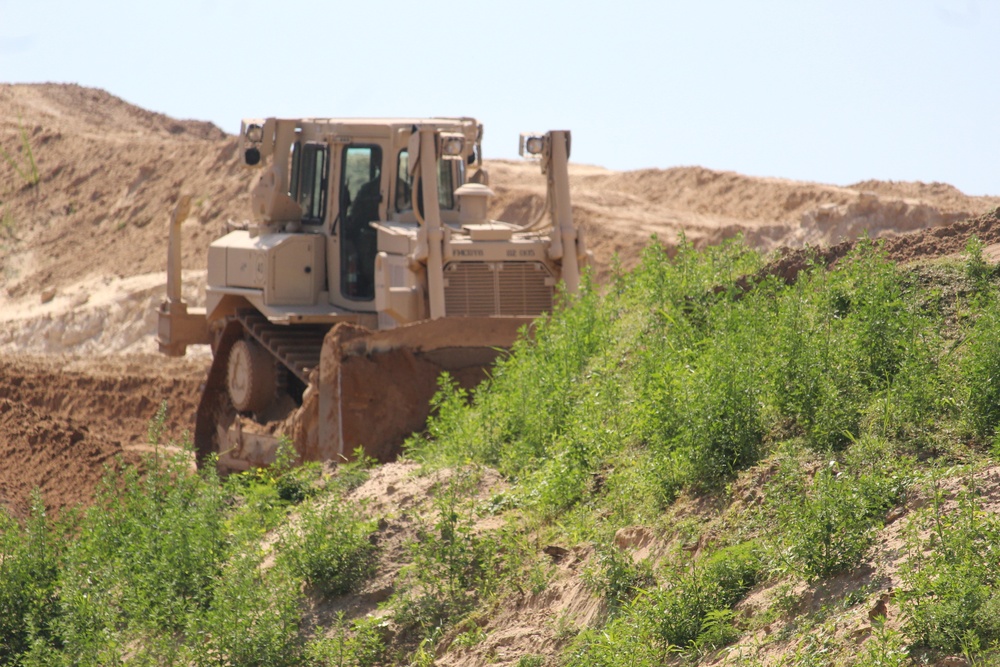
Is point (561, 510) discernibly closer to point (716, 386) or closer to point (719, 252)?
point (716, 386)

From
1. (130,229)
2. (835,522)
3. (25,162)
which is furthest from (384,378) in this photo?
(25,162)

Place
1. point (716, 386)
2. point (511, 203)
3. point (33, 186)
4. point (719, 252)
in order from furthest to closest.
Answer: point (33, 186)
point (511, 203)
point (719, 252)
point (716, 386)

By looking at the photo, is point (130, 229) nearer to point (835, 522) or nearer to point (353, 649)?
point (353, 649)

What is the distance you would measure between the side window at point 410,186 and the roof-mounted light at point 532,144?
2.84ft

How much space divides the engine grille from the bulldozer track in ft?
4.35

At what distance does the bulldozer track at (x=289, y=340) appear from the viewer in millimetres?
11750

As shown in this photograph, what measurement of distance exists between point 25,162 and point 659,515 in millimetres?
35934

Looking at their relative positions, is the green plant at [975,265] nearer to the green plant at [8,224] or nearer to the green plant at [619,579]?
the green plant at [619,579]

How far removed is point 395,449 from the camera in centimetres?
1009

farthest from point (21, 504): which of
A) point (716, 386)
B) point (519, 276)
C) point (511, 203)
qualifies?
point (511, 203)

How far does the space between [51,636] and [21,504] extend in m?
3.58

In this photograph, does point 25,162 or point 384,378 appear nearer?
point 384,378

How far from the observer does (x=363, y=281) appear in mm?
12469

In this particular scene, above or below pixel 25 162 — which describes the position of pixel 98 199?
below
